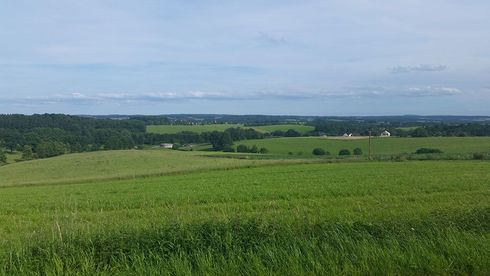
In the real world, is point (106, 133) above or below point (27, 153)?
above

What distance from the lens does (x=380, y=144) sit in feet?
277

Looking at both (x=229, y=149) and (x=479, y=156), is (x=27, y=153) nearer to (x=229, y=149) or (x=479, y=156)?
(x=229, y=149)

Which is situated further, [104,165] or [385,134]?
[385,134]

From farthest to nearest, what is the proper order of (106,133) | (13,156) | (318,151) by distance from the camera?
(106,133) → (13,156) → (318,151)

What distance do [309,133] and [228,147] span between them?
32.3m

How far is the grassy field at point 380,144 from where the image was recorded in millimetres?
76062

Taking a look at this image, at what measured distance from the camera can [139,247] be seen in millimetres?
7043

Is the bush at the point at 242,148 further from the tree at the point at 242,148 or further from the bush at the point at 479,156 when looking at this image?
the bush at the point at 479,156

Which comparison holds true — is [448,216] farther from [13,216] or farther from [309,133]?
[309,133]

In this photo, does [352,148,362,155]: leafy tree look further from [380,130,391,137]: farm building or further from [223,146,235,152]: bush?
[223,146,235,152]: bush

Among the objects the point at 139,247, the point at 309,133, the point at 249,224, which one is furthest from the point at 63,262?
the point at 309,133

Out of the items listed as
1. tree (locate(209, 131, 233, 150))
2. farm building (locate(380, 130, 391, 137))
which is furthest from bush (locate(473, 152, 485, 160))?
tree (locate(209, 131, 233, 150))

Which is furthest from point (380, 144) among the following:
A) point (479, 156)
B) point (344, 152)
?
point (479, 156)

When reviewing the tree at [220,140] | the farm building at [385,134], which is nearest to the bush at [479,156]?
the farm building at [385,134]
